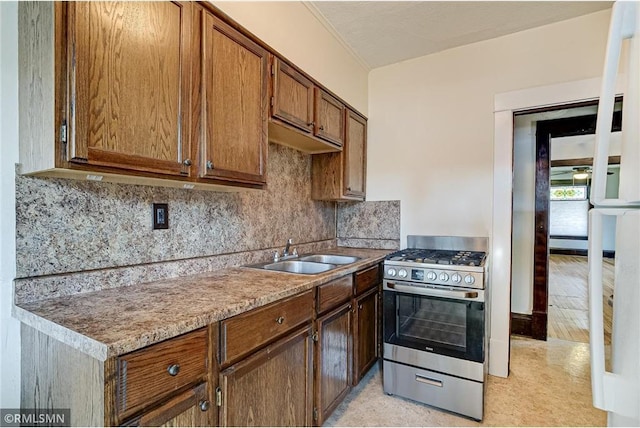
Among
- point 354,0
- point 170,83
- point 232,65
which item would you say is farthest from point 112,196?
point 354,0

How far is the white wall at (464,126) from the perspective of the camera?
2.37 meters

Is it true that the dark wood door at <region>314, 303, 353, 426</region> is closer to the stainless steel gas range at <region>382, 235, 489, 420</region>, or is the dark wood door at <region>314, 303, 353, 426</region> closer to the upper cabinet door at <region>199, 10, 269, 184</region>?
the stainless steel gas range at <region>382, 235, 489, 420</region>

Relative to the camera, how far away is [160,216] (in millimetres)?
1544

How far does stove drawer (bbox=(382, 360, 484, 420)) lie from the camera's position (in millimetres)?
1915

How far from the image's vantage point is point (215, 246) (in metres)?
1.84

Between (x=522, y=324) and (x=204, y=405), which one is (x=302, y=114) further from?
(x=522, y=324)

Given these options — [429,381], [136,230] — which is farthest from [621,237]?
[136,230]

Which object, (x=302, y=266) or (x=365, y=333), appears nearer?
(x=365, y=333)

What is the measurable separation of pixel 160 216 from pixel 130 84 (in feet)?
2.12

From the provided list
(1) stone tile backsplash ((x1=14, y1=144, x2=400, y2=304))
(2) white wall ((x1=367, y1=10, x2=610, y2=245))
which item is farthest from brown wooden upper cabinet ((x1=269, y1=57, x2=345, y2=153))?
(2) white wall ((x1=367, y1=10, x2=610, y2=245))

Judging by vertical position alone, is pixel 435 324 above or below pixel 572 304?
above

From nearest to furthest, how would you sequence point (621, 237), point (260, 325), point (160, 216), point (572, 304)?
point (621, 237), point (260, 325), point (160, 216), point (572, 304)

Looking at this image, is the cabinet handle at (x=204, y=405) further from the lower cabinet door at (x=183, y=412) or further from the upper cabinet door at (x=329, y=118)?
the upper cabinet door at (x=329, y=118)

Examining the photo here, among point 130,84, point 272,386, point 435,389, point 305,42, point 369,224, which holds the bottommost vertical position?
point 435,389
